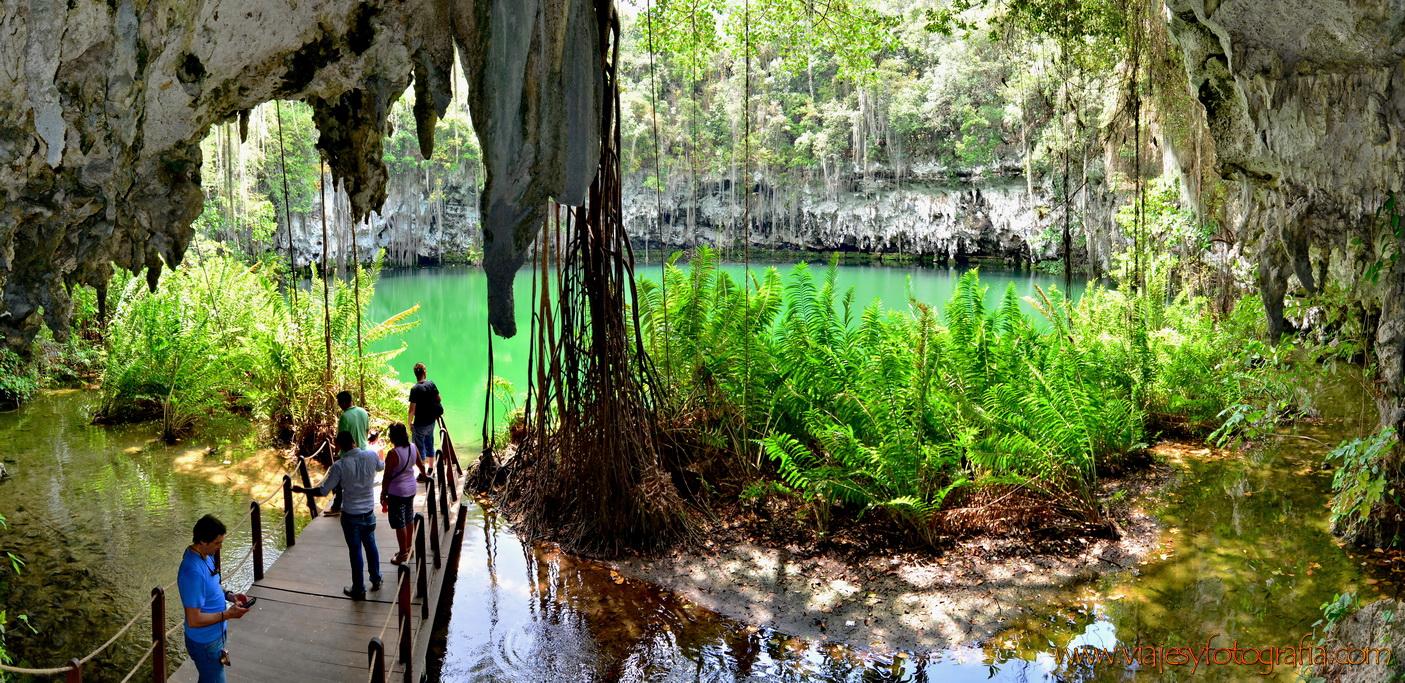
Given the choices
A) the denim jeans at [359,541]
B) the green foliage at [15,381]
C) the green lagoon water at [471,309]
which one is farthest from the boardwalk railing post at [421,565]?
the green foliage at [15,381]

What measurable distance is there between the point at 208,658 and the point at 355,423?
2.40 meters

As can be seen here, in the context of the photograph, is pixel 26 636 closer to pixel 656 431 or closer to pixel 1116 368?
pixel 656 431

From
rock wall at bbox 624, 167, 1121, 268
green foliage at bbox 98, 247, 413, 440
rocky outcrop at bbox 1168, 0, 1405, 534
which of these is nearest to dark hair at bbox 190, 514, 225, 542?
rocky outcrop at bbox 1168, 0, 1405, 534

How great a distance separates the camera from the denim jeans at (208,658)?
3.99 m

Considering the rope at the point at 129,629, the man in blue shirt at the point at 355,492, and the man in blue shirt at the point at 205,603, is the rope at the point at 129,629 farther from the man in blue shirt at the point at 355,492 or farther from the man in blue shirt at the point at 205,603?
the man in blue shirt at the point at 355,492

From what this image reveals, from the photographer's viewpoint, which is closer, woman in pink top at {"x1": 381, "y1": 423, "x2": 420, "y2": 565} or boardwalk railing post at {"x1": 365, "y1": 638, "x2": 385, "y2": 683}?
boardwalk railing post at {"x1": 365, "y1": 638, "x2": 385, "y2": 683}

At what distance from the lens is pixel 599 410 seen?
7.03 metres

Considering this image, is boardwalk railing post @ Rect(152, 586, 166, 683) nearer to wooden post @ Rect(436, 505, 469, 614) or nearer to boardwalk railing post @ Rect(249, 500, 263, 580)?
boardwalk railing post @ Rect(249, 500, 263, 580)

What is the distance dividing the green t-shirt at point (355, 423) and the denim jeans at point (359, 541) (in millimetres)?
687

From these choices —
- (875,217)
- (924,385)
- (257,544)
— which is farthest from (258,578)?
(875,217)

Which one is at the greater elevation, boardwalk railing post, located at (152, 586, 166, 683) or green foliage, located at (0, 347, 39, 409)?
green foliage, located at (0, 347, 39, 409)

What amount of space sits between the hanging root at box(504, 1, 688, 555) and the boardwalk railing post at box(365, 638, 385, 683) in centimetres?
303

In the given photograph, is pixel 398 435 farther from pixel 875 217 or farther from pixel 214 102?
pixel 875 217

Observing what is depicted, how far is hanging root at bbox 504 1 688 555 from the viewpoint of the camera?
6.86 meters
